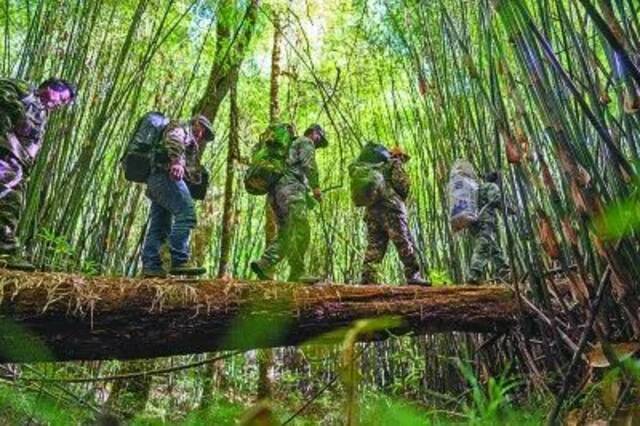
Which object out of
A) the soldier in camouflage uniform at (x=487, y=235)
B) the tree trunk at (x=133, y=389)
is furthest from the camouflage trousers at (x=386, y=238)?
the tree trunk at (x=133, y=389)

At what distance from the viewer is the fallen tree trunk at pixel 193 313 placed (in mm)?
2570

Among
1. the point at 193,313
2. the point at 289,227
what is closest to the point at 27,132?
the point at 193,313

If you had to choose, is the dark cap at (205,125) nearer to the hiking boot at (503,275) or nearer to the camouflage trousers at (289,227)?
the camouflage trousers at (289,227)

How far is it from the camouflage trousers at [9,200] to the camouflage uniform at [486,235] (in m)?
2.35

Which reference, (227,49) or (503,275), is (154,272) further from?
(227,49)

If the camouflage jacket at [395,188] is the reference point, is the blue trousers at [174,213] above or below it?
below

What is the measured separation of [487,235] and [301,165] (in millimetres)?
1172

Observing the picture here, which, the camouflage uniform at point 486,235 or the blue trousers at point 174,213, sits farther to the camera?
the camouflage uniform at point 486,235

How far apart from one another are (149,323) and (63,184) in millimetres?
1668

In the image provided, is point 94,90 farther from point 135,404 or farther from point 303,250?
point 135,404

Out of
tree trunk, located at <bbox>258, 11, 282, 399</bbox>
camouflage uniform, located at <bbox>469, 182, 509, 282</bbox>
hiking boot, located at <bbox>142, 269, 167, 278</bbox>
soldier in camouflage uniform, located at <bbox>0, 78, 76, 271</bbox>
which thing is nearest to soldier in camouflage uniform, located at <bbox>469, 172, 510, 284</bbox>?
camouflage uniform, located at <bbox>469, 182, 509, 282</bbox>

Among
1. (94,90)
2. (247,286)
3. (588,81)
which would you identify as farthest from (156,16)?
(588,81)

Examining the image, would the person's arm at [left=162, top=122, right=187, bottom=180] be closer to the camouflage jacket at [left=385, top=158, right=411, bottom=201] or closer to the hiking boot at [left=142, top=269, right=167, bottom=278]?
the hiking boot at [left=142, top=269, right=167, bottom=278]

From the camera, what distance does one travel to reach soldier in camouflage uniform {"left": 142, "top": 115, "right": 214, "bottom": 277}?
364cm
